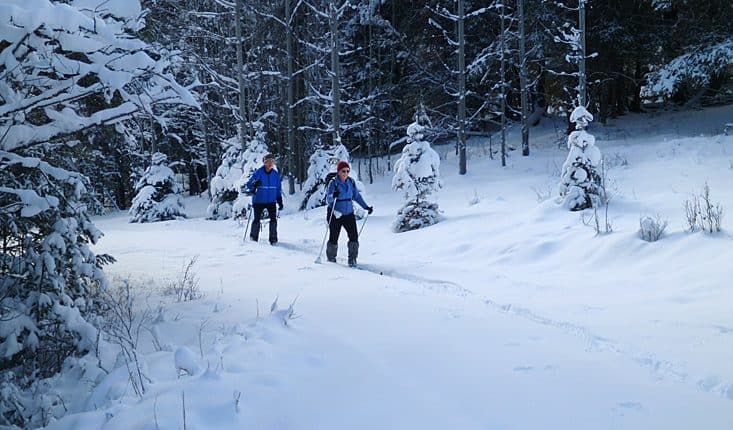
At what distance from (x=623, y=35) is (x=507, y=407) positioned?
874 inches

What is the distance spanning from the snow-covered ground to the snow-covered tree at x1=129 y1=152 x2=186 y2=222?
43.1ft

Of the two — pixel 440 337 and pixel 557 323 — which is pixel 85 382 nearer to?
pixel 440 337

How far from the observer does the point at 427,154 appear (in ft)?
40.7

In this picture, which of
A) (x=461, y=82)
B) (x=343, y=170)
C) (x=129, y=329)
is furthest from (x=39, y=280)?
(x=461, y=82)

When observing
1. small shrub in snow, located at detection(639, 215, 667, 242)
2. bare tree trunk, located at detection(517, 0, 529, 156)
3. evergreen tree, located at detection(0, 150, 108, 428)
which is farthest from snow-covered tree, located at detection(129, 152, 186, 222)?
small shrub in snow, located at detection(639, 215, 667, 242)

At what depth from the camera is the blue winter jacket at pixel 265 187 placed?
11316mm

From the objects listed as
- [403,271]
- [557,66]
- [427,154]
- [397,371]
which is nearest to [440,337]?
[397,371]

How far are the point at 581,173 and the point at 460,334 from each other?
7296 millimetres

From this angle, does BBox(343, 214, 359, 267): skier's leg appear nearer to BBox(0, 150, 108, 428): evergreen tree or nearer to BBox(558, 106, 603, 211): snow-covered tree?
BBox(558, 106, 603, 211): snow-covered tree

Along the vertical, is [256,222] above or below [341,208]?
below

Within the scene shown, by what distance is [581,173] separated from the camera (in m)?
10.5

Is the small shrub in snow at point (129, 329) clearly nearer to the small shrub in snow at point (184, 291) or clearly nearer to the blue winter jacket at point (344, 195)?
the small shrub in snow at point (184, 291)

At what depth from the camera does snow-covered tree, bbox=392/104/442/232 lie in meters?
12.3

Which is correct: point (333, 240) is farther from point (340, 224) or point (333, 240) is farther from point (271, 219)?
point (271, 219)
